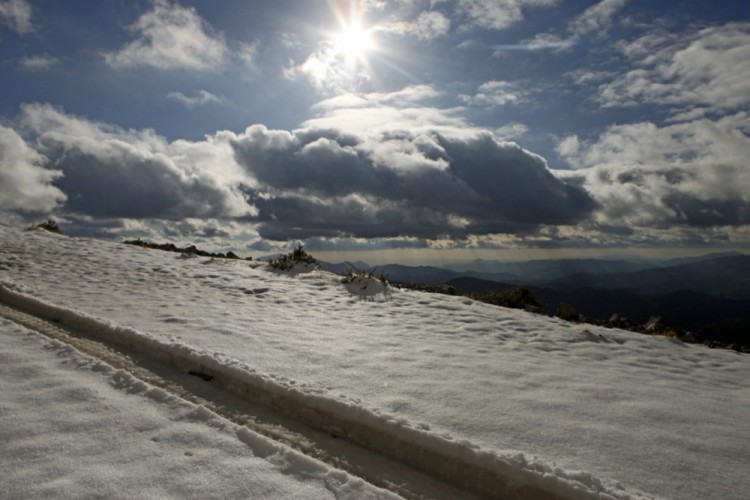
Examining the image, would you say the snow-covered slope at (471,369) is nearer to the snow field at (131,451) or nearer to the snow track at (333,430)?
the snow track at (333,430)

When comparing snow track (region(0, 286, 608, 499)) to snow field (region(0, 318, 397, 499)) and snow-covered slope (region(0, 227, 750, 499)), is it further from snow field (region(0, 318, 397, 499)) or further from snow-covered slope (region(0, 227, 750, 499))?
snow field (region(0, 318, 397, 499))

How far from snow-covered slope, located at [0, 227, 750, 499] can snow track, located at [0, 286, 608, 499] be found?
1.5 inches

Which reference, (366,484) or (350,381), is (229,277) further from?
(366,484)

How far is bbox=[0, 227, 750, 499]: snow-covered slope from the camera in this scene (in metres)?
3.62

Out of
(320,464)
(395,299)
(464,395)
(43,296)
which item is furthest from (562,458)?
(43,296)

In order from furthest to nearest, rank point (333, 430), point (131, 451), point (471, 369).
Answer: point (471, 369) → point (333, 430) → point (131, 451)

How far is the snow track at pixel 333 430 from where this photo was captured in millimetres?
3256

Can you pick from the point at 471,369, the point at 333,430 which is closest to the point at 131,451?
the point at 333,430

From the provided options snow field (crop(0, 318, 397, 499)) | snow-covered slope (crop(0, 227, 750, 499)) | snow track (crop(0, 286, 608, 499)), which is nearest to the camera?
snow field (crop(0, 318, 397, 499))

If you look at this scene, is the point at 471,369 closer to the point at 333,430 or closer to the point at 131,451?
the point at 333,430

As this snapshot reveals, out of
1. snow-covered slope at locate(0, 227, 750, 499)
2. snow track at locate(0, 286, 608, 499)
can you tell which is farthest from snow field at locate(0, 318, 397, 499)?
snow-covered slope at locate(0, 227, 750, 499)

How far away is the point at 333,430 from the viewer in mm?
4004

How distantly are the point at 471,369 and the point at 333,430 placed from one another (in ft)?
7.76

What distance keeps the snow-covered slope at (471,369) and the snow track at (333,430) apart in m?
0.04
